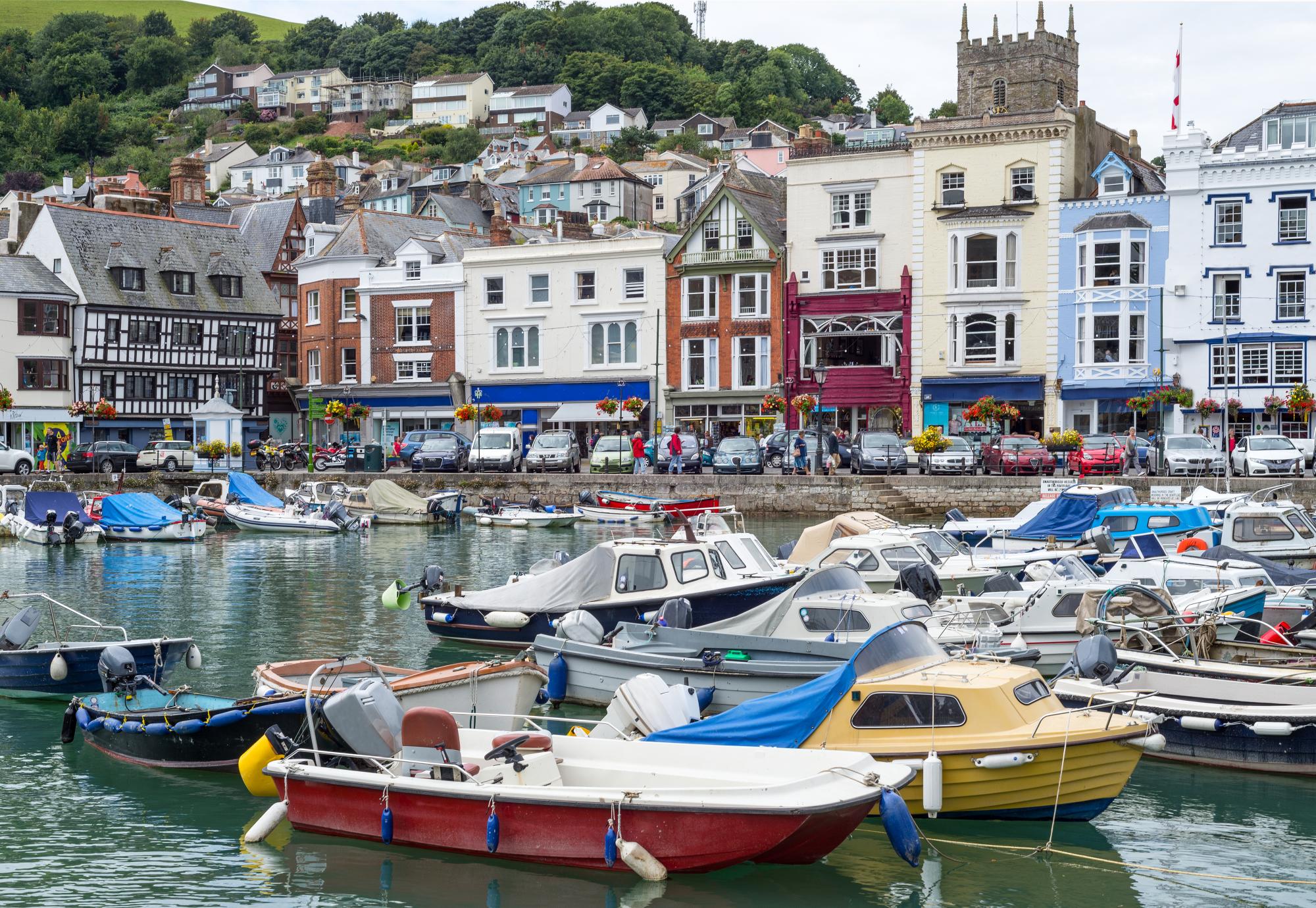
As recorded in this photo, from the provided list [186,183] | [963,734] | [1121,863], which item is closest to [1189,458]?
[1121,863]

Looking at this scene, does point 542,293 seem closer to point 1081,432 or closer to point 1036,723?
point 1081,432

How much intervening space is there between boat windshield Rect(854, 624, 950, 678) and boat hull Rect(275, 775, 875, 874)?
247 cm

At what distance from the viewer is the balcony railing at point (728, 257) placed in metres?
63.9

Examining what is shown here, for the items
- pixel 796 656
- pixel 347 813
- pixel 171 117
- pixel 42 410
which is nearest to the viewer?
pixel 347 813

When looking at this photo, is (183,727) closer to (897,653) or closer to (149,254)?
(897,653)

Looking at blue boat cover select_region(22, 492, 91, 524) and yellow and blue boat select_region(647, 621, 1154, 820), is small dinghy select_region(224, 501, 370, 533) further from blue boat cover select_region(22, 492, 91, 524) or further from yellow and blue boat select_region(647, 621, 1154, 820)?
yellow and blue boat select_region(647, 621, 1154, 820)

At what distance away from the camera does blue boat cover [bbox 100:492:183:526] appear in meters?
47.1

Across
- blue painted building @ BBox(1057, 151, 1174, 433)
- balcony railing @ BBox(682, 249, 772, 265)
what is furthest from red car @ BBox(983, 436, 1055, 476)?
balcony railing @ BBox(682, 249, 772, 265)

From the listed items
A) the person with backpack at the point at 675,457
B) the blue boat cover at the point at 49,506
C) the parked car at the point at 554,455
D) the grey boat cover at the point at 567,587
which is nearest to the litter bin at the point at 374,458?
the parked car at the point at 554,455

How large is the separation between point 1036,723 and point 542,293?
55.7 meters

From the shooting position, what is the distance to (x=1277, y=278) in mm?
55219

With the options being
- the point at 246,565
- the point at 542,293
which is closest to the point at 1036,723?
the point at 246,565

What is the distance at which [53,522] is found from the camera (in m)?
45.6

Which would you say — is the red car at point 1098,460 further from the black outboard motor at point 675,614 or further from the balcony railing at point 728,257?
the black outboard motor at point 675,614
